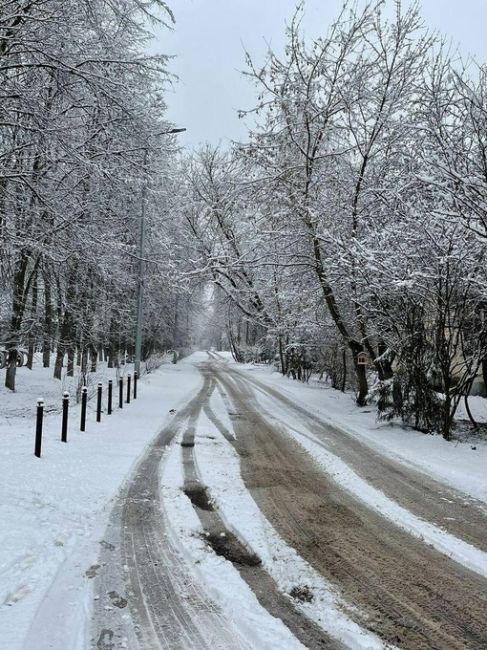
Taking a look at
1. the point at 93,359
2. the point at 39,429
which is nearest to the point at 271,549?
the point at 39,429

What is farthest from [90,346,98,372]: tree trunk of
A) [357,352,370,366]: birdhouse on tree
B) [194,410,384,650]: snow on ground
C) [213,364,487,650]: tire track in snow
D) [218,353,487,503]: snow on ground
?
[213,364,487,650]: tire track in snow

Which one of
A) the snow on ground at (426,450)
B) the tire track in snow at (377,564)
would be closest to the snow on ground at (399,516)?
the tire track in snow at (377,564)

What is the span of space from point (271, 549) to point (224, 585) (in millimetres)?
824

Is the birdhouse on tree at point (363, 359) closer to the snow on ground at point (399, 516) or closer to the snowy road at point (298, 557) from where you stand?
the snow on ground at point (399, 516)

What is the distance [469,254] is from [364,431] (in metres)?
4.57

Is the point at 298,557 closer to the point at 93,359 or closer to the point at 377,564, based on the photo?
the point at 377,564

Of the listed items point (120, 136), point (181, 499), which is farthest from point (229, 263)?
point (181, 499)

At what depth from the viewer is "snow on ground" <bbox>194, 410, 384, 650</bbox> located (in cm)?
321

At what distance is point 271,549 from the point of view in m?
4.46

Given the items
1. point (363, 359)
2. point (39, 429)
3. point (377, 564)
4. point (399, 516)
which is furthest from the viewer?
point (363, 359)

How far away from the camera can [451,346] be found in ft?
36.2

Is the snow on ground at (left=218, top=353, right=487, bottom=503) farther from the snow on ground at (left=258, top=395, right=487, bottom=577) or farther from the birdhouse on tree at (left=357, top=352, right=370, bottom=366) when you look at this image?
the birdhouse on tree at (left=357, top=352, right=370, bottom=366)

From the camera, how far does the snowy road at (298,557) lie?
317 centimetres

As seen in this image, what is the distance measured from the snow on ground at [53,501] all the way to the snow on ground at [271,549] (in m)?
1.24
